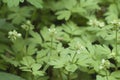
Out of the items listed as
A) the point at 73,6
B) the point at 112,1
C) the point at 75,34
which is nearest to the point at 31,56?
the point at 75,34

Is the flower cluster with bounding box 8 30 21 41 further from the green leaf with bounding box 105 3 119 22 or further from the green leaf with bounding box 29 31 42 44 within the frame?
the green leaf with bounding box 105 3 119 22

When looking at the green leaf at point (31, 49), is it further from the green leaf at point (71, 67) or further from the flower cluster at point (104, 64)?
the flower cluster at point (104, 64)

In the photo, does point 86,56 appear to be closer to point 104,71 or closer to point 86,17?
point 104,71

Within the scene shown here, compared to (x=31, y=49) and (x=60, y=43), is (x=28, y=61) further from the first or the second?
(x=60, y=43)

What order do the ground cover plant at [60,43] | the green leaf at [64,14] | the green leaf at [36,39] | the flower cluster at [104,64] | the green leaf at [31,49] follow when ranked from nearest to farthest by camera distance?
the flower cluster at [104,64] < the ground cover plant at [60,43] < the green leaf at [31,49] < the green leaf at [36,39] < the green leaf at [64,14]

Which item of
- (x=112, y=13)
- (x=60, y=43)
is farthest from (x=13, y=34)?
(x=112, y=13)

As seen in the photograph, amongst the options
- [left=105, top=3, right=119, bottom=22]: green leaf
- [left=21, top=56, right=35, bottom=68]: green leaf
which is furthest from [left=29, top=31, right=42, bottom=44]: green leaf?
[left=105, top=3, right=119, bottom=22]: green leaf

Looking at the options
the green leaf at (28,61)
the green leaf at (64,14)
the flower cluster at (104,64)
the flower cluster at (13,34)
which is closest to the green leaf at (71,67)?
the flower cluster at (104,64)

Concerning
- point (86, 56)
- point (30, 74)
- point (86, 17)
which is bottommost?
point (30, 74)
